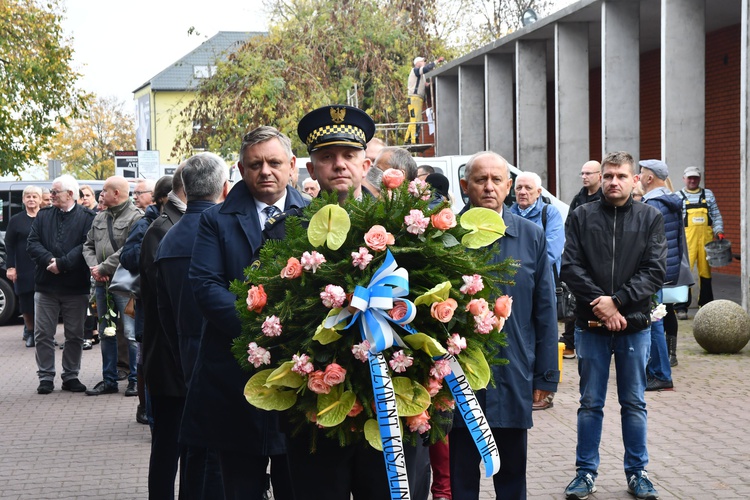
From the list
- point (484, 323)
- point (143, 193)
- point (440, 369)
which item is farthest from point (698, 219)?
point (440, 369)

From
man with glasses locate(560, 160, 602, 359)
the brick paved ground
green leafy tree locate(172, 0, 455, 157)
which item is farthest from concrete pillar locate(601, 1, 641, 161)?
green leafy tree locate(172, 0, 455, 157)

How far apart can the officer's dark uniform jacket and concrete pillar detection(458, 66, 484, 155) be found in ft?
72.7

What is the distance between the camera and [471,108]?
28750mm

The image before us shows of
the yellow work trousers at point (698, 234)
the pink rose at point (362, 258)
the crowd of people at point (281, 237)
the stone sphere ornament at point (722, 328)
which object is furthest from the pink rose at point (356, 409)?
the yellow work trousers at point (698, 234)

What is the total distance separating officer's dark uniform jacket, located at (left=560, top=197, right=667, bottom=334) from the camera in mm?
6309

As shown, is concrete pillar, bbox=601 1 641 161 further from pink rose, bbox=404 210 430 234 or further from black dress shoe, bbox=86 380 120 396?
pink rose, bbox=404 210 430 234

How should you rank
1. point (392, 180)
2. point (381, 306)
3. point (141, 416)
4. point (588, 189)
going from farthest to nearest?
point (588, 189), point (141, 416), point (392, 180), point (381, 306)

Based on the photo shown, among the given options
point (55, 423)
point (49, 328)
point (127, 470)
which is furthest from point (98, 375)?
point (127, 470)

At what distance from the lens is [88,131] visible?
76938 millimetres

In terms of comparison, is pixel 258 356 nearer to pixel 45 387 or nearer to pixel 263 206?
pixel 263 206

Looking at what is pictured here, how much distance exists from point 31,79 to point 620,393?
27153 millimetres

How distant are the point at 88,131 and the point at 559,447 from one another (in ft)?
240

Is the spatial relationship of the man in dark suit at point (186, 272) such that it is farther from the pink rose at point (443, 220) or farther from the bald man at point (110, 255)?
the bald man at point (110, 255)

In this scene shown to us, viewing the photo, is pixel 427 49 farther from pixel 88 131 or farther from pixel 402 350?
pixel 88 131
